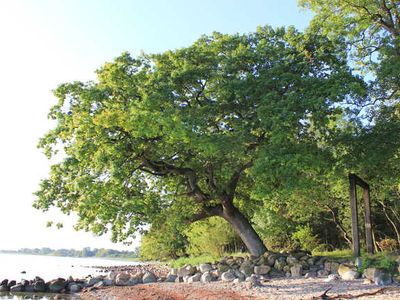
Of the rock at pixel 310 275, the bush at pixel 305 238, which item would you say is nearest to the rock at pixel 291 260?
the rock at pixel 310 275

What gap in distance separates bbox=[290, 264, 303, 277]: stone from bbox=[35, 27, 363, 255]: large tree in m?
3.24

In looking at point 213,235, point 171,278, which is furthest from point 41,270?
point 171,278

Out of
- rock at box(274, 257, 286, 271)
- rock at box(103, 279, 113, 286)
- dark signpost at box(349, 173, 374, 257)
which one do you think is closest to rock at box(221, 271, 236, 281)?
rock at box(274, 257, 286, 271)

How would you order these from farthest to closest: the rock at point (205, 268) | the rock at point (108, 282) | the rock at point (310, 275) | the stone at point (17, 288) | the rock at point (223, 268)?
the stone at point (17, 288) < the rock at point (108, 282) < the rock at point (205, 268) < the rock at point (223, 268) < the rock at point (310, 275)

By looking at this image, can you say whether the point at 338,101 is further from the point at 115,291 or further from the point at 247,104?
the point at 115,291

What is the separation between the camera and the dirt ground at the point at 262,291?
11.5 m

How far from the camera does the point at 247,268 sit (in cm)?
1794

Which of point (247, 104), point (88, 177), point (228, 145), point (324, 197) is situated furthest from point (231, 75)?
point (324, 197)

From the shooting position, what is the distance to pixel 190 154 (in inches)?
787

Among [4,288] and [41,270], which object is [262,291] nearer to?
[4,288]

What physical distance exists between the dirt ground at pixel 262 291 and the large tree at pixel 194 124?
9.55ft

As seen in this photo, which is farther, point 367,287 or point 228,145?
point 228,145

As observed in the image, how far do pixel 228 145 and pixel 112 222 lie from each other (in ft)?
20.2

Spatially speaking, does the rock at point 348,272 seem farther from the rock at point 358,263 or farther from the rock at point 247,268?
the rock at point 247,268
